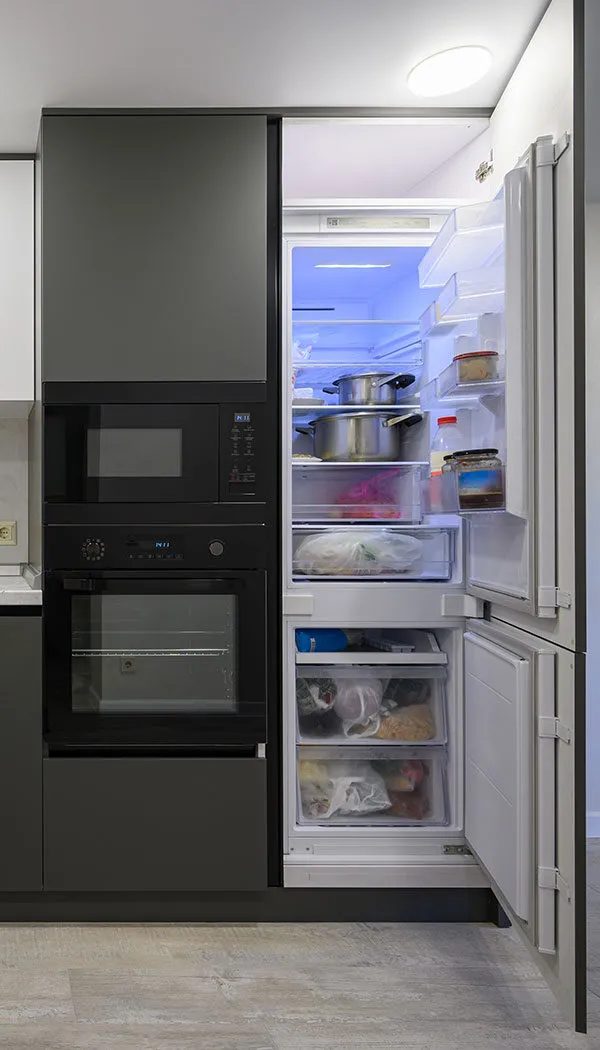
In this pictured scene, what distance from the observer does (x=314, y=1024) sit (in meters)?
1.80

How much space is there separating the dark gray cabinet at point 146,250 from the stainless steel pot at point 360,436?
12.3 inches

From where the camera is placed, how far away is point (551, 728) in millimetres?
1719

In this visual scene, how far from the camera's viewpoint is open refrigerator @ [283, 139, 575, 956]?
198 centimetres

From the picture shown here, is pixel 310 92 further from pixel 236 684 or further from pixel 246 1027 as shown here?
pixel 246 1027

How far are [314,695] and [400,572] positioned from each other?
1.50ft

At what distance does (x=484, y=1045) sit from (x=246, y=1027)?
0.53 metres

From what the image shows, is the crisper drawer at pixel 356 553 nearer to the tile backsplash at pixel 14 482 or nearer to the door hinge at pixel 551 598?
the door hinge at pixel 551 598

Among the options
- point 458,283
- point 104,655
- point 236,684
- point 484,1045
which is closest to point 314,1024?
point 484,1045

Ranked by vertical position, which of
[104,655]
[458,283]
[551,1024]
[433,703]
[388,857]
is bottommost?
[551,1024]

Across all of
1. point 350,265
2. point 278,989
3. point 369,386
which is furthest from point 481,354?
point 278,989

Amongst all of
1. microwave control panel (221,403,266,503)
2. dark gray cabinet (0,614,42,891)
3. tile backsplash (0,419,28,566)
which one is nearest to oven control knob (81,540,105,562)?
dark gray cabinet (0,614,42,891)

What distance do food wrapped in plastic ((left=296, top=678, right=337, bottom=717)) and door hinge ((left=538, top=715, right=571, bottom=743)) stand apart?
2.65ft

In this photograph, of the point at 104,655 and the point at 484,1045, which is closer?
the point at 484,1045

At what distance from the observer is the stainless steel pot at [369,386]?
236cm
